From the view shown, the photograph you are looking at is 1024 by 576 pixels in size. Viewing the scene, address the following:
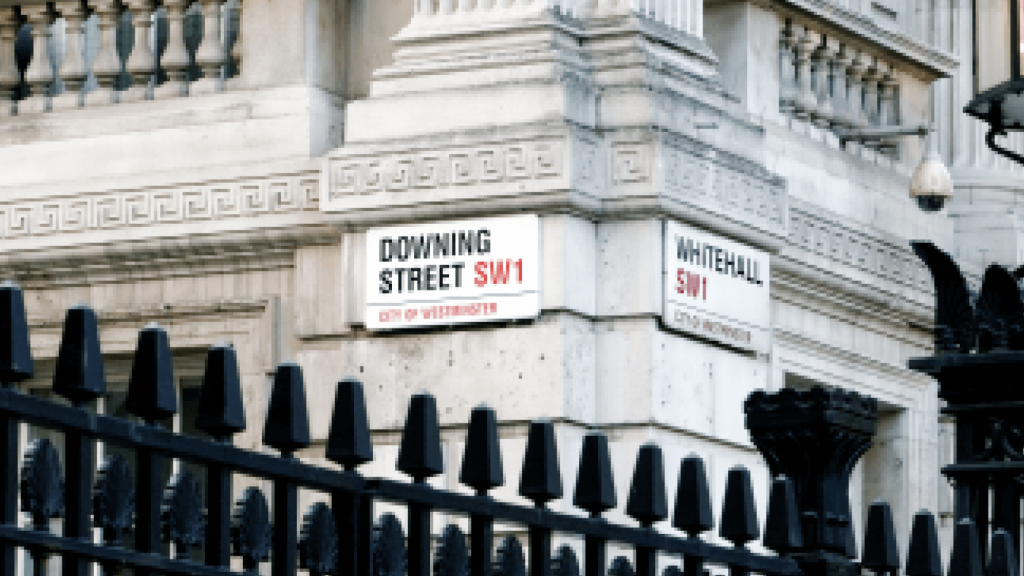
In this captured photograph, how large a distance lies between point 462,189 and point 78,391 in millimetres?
7603

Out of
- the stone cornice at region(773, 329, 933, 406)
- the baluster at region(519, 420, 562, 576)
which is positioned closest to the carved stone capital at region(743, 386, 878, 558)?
the baluster at region(519, 420, 562, 576)

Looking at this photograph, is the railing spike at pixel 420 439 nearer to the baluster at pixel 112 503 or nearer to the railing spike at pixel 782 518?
the baluster at pixel 112 503

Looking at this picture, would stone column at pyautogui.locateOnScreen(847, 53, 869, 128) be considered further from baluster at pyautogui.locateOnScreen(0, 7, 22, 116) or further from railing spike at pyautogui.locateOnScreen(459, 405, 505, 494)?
railing spike at pyautogui.locateOnScreen(459, 405, 505, 494)

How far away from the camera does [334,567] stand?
16.4 feet

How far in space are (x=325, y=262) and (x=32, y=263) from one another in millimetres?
1722

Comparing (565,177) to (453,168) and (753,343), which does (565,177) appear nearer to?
(453,168)

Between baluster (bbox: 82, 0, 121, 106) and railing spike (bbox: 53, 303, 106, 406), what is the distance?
9173 mm

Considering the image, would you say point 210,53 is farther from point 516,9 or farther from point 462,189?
point 462,189

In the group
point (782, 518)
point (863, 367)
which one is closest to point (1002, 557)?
point (782, 518)

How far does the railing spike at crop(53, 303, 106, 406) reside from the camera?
430 centimetres

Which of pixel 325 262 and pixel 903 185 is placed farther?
pixel 903 185

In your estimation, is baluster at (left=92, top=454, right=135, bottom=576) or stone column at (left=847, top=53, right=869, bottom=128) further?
stone column at (left=847, top=53, right=869, bottom=128)

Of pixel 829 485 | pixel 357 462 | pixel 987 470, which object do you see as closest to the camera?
pixel 357 462

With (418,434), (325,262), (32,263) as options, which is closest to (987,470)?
(418,434)
